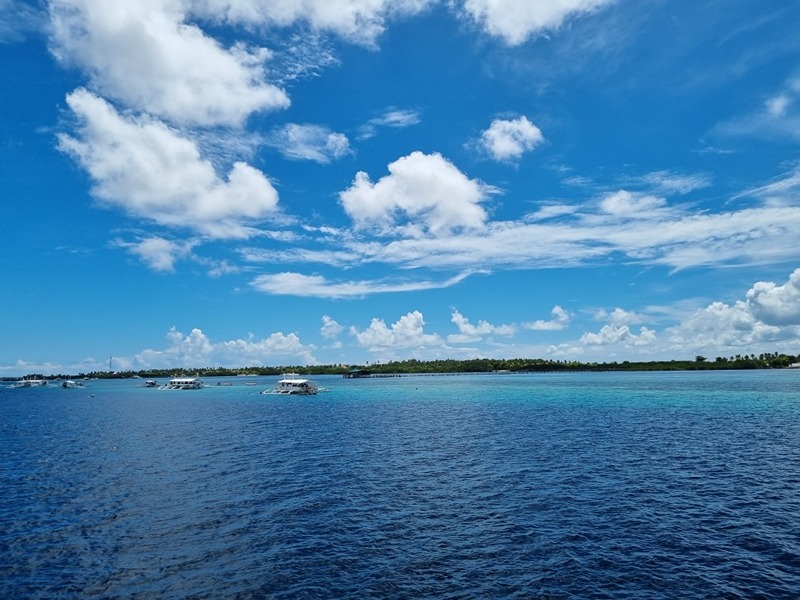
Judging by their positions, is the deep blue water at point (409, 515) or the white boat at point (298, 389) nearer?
the deep blue water at point (409, 515)

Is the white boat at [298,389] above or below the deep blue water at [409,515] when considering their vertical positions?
above

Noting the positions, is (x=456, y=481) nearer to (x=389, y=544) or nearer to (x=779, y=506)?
(x=389, y=544)

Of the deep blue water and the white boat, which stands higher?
the white boat

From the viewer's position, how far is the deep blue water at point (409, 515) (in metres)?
28.0

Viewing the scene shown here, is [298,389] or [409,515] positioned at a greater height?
[298,389]

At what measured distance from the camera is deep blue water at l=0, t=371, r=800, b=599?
28.0 meters

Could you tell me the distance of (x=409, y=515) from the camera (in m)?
38.8

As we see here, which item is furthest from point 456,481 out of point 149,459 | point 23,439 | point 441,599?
point 23,439

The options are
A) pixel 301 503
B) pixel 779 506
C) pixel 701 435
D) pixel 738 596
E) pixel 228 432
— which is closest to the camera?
pixel 738 596

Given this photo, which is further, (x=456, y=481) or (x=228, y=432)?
(x=228, y=432)

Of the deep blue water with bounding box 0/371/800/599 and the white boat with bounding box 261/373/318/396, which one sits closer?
the deep blue water with bounding box 0/371/800/599

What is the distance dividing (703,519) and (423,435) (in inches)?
1822

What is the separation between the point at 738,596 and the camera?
2564cm

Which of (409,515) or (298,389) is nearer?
(409,515)
